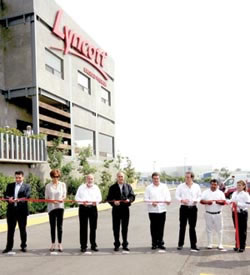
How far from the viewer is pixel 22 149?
16.0m

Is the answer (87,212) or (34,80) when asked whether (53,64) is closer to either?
(34,80)

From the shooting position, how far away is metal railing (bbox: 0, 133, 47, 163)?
48.7 ft

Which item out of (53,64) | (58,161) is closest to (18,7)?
(53,64)

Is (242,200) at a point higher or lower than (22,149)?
lower

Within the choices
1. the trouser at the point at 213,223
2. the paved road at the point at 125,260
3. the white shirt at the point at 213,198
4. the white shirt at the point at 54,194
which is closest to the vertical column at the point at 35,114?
the paved road at the point at 125,260

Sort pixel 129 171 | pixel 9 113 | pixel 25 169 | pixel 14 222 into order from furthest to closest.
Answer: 1. pixel 129 171
2. pixel 9 113
3. pixel 25 169
4. pixel 14 222

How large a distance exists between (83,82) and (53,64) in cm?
489

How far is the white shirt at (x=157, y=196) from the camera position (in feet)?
26.2

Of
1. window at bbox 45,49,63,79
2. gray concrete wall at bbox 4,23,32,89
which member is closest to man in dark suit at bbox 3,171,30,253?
gray concrete wall at bbox 4,23,32,89

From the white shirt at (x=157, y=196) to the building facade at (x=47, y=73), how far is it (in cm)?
1194

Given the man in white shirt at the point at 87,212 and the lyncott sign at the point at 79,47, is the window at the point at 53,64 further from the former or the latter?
the man in white shirt at the point at 87,212

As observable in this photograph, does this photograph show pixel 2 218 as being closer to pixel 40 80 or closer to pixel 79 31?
pixel 40 80

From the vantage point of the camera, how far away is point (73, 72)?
78.5 feet

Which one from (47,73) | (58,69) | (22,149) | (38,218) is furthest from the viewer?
(58,69)
